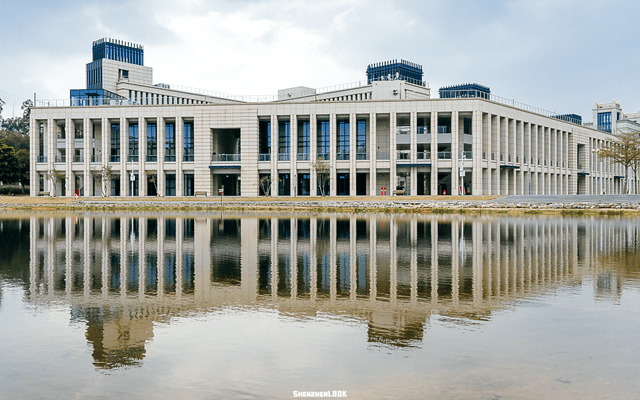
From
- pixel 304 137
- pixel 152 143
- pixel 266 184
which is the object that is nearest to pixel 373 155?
pixel 304 137

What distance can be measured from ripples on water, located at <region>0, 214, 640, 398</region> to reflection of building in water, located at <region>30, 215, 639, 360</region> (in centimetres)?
7

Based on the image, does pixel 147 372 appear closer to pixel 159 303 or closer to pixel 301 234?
pixel 159 303

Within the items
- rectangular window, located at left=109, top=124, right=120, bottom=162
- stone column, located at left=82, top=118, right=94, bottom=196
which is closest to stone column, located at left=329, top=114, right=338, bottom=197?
→ rectangular window, located at left=109, top=124, right=120, bottom=162

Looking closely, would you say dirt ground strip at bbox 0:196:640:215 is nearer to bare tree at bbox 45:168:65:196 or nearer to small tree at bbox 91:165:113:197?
bare tree at bbox 45:168:65:196

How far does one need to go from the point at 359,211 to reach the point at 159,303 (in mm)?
45233

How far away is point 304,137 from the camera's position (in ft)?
285

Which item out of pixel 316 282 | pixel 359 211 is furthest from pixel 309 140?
pixel 316 282

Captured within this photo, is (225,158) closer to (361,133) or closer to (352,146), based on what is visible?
(352,146)

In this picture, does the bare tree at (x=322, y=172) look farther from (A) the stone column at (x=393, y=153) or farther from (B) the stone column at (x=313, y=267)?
(B) the stone column at (x=313, y=267)

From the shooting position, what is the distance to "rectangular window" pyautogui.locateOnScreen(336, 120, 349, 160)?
84.6 meters

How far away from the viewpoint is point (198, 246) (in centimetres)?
2175

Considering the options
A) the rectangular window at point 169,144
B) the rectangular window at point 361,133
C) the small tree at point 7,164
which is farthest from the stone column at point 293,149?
the small tree at point 7,164

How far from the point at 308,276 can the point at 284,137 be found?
7455 centimetres

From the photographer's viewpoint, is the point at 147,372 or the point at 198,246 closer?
the point at 147,372
